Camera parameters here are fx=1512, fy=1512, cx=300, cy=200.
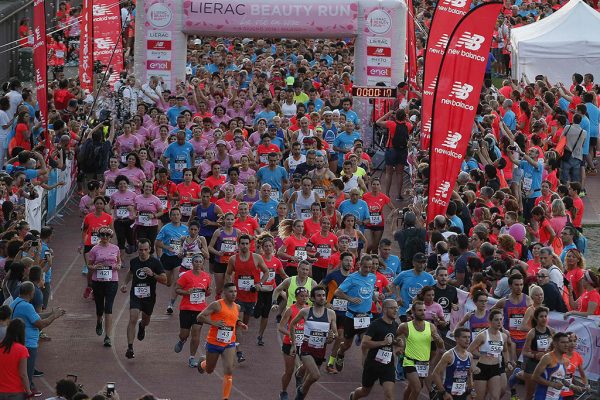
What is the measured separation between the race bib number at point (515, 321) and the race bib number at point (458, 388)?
54.3 inches

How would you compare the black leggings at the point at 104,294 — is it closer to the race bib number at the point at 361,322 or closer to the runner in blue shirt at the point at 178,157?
the race bib number at the point at 361,322

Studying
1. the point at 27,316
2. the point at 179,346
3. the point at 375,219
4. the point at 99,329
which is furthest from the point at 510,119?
the point at 27,316

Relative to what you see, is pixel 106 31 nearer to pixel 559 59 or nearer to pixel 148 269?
pixel 559 59

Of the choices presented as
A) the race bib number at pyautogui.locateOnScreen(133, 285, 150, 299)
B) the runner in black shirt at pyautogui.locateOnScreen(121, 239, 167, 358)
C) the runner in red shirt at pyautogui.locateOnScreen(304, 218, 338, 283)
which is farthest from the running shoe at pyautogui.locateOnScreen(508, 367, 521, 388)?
the race bib number at pyautogui.locateOnScreen(133, 285, 150, 299)

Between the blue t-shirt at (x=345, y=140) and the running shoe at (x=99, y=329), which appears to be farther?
the blue t-shirt at (x=345, y=140)

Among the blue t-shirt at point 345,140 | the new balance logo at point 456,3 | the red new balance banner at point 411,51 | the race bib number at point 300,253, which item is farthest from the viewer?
the red new balance banner at point 411,51

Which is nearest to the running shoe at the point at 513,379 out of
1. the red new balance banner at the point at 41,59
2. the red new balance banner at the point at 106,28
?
the red new balance banner at the point at 41,59

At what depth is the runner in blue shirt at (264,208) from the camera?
73.9ft

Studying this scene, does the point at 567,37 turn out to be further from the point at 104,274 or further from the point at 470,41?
the point at 104,274

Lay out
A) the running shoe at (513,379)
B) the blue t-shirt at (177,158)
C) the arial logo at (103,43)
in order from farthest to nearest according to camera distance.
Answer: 1. the arial logo at (103,43)
2. the blue t-shirt at (177,158)
3. the running shoe at (513,379)

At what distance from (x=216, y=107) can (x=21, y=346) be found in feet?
42.6

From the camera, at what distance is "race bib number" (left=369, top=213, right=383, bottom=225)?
2277 centimetres

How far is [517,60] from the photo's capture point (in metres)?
34.8

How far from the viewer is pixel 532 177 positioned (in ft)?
80.9
